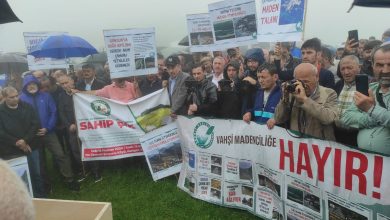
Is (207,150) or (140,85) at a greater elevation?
(140,85)

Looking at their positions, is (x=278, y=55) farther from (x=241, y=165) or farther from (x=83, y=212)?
(x=83, y=212)

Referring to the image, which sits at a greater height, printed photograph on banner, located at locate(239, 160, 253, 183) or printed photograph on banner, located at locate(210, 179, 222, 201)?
printed photograph on banner, located at locate(239, 160, 253, 183)

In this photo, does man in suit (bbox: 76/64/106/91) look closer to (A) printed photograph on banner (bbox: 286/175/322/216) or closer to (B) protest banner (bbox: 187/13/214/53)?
(B) protest banner (bbox: 187/13/214/53)

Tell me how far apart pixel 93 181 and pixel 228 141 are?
122 inches

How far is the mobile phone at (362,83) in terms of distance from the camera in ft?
10.2

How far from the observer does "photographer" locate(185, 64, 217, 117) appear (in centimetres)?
598

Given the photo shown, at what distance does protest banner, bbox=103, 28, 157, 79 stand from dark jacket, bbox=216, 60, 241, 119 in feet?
6.20

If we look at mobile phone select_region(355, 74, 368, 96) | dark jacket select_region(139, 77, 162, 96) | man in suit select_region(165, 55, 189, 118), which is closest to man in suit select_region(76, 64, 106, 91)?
dark jacket select_region(139, 77, 162, 96)

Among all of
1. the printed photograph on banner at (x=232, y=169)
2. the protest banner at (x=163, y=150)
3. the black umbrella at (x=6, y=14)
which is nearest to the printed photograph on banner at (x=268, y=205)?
the printed photograph on banner at (x=232, y=169)

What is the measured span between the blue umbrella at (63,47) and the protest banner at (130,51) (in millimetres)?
3232

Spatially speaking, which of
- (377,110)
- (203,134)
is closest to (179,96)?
(203,134)

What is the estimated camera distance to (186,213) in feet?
17.5

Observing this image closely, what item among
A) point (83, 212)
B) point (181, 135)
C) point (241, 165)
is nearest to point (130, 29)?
point (181, 135)

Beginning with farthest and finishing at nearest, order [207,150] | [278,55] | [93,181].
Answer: [93,181], [278,55], [207,150]
